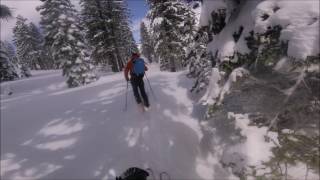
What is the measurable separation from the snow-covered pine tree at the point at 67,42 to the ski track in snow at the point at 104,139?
12.6 m

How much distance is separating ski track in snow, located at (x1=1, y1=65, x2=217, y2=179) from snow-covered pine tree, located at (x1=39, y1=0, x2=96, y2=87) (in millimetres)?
12564

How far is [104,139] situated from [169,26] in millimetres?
18444

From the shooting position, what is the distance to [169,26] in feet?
82.2

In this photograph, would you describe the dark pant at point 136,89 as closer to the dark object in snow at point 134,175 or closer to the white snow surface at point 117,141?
the white snow surface at point 117,141

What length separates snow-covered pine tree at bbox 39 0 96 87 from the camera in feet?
79.6

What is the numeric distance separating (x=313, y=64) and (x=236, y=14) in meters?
1.86

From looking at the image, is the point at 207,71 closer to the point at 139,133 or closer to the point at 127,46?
the point at 139,133

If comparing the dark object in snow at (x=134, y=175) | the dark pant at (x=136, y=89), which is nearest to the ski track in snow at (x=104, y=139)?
the dark pant at (x=136, y=89)

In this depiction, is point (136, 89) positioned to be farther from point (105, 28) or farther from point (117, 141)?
point (105, 28)

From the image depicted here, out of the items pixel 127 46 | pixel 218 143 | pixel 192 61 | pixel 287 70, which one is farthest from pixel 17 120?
pixel 127 46

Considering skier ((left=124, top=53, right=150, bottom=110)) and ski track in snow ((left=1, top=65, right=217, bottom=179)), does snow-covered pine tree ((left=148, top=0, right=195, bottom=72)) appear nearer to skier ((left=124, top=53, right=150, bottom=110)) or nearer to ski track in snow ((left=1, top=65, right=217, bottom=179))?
ski track in snow ((left=1, top=65, right=217, bottom=179))

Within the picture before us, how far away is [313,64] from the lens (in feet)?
13.0

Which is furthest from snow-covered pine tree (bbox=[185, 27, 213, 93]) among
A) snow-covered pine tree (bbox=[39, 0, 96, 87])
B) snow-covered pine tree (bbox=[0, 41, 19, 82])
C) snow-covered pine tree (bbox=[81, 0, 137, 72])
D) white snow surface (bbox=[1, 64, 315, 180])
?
snow-covered pine tree (bbox=[0, 41, 19, 82])

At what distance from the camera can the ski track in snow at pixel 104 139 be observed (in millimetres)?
6988
